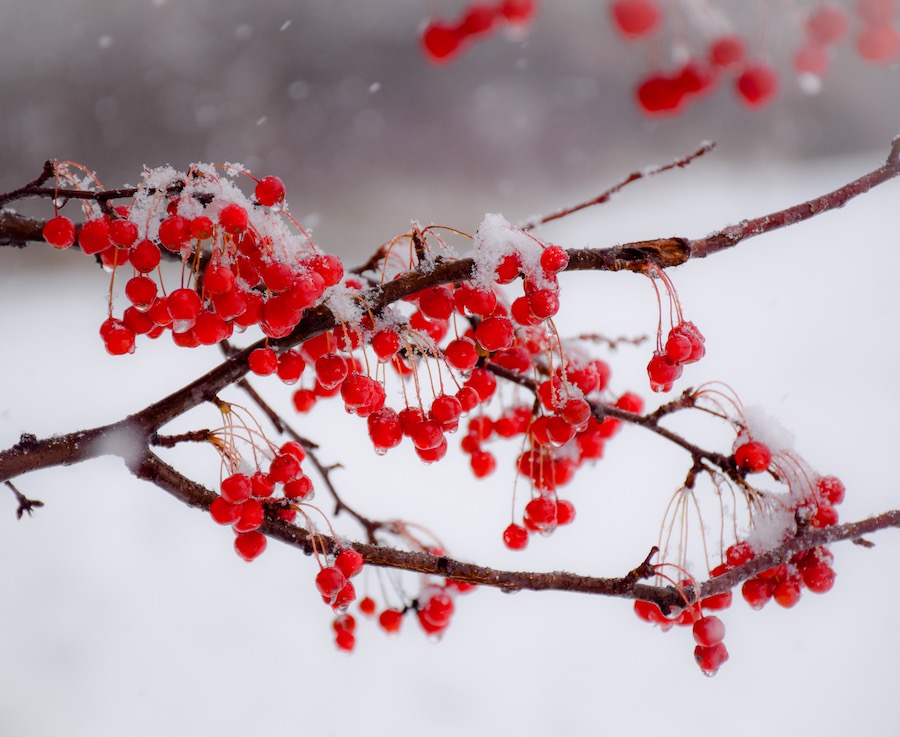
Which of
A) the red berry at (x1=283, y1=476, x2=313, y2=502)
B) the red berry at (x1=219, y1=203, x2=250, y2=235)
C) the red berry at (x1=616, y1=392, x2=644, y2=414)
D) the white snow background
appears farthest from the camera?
the white snow background

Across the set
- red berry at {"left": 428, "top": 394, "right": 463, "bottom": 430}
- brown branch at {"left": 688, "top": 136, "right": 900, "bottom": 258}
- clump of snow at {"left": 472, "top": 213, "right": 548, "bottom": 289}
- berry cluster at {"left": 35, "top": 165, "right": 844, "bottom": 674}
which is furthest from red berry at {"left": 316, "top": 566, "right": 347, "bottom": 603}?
brown branch at {"left": 688, "top": 136, "right": 900, "bottom": 258}

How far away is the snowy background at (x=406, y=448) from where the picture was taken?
116cm

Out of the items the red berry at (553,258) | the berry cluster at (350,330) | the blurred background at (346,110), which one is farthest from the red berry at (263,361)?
the blurred background at (346,110)

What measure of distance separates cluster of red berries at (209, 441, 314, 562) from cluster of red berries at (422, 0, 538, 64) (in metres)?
0.33

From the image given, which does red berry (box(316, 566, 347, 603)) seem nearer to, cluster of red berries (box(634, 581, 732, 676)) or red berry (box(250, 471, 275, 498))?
red berry (box(250, 471, 275, 498))

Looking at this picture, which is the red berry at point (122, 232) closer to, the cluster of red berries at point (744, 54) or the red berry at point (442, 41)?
the red berry at point (442, 41)

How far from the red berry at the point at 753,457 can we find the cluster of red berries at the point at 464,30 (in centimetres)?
41

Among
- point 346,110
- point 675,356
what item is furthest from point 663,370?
point 346,110

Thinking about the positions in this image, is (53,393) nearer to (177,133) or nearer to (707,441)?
(177,133)

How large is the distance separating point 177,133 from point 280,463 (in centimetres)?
174

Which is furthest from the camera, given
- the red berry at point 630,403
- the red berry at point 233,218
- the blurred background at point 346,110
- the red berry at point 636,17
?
the blurred background at point 346,110

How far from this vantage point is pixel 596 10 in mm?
1669

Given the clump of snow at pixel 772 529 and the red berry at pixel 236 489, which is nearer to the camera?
the red berry at pixel 236 489

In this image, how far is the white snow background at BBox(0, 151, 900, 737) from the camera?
1141 mm
